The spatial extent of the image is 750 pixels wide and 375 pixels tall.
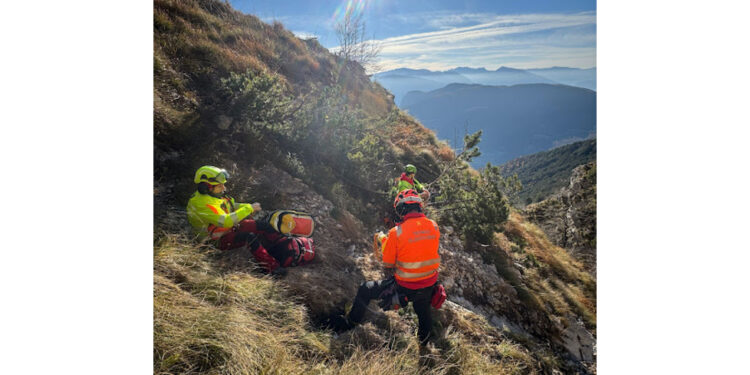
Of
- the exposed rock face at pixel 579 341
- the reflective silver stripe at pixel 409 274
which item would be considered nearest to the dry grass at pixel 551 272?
the exposed rock face at pixel 579 341

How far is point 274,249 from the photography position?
2869mm

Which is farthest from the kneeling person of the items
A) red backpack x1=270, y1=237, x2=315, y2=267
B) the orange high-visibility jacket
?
red backpack x1=270, y1=237, x2=315, y2=267

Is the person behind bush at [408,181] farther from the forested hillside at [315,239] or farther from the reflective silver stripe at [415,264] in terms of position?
the reflective silver stripe at [415,264]

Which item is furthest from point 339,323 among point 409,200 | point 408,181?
point 408,181

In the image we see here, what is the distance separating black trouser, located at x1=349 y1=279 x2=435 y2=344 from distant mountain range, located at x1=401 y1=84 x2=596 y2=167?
7.65 ft

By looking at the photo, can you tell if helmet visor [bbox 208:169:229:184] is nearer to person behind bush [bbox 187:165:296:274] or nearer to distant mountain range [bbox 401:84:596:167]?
person behind bush [bbox 187:165:296:274]

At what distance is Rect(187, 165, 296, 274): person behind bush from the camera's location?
8.28ft

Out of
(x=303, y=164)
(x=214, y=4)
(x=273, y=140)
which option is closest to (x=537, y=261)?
(x=303, y=164)

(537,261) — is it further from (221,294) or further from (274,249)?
(221,294)

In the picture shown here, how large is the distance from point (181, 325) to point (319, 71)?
499 centimetres

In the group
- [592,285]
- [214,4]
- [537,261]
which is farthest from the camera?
[214,4]

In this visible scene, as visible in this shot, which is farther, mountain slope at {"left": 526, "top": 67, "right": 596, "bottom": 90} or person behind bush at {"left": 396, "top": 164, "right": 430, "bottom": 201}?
person behind bush at {"left": 396, "top": 164, "right": 430, "bottom": 201}

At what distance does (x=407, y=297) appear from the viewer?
8.50 ft

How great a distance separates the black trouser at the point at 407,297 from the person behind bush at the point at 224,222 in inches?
30.1
